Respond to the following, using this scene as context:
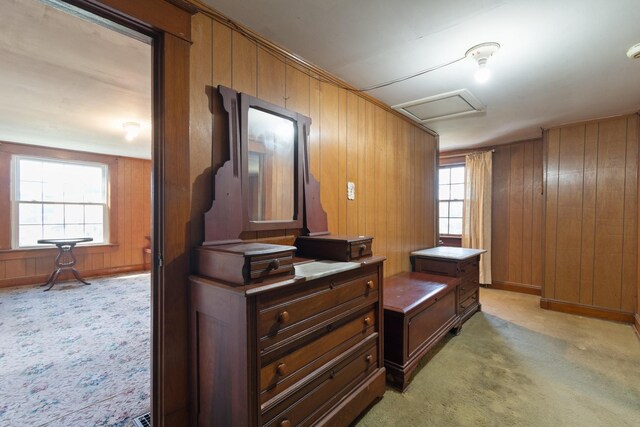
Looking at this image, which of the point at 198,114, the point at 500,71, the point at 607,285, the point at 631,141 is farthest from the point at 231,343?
the point at 631,141

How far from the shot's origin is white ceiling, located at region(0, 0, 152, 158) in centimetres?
177

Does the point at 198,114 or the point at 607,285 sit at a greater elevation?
the point at 198,114

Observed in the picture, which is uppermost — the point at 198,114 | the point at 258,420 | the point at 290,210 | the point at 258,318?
the point at 198,114

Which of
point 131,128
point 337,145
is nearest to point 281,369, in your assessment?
point 337,145

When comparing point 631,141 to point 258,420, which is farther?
point 631,141

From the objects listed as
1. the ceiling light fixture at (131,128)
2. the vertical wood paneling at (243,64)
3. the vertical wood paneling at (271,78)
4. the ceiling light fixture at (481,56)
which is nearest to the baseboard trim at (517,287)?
the ceiling light fixture at (481,56)

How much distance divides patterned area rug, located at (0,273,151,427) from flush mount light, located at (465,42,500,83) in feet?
10.2

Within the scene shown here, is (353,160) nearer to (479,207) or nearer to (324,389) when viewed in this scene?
(324,389)

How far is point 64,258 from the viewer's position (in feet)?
17.0

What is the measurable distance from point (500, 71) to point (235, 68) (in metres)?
1.96

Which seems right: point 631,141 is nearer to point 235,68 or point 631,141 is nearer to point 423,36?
point 423,36

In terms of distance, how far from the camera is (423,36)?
1.82m

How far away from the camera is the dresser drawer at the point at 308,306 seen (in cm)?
123

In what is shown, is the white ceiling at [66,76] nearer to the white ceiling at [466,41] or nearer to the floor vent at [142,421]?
the white ceiling at [466,41]
